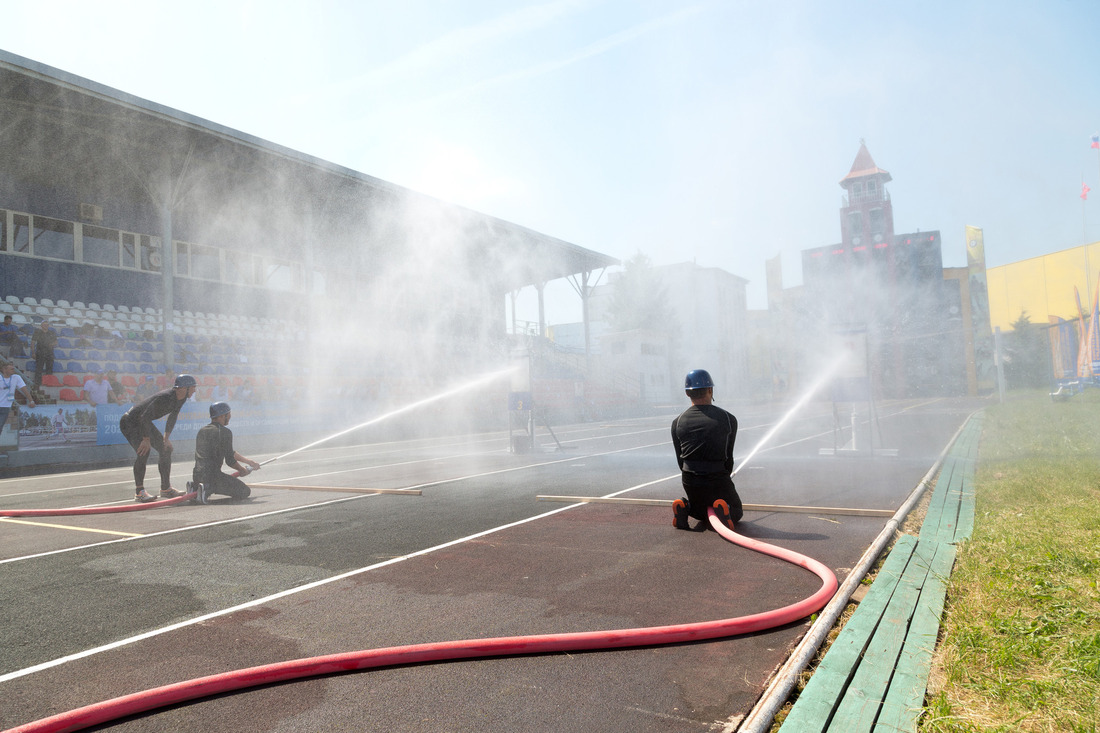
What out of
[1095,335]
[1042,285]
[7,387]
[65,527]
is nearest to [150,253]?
[7,387]

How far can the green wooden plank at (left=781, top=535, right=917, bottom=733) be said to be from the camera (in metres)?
2.36

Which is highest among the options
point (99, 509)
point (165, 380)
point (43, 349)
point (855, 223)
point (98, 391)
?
point (855, 223)

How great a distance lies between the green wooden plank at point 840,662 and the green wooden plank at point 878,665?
3 cm

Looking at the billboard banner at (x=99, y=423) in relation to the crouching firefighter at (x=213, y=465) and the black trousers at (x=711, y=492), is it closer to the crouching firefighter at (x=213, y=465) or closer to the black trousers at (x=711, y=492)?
the crouching firefighter at (x=213, y=465)

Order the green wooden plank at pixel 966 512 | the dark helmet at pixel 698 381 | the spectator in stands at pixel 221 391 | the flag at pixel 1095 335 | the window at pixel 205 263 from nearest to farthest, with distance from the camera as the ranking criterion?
the green wooden plank at pixel 966 512, the dark helmet at pixel 698 381, the spectator in stands at pixel 221 391, the window at pixel 205 263, the flag at pixel 1095 335

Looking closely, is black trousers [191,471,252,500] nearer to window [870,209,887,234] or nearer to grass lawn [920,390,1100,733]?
grass lawn [920,390,1100,733]

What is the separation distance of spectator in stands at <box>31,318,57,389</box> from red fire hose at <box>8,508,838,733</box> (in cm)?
1894

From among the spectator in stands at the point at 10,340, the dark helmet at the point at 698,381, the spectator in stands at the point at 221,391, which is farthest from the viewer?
the spectator in stands at the point at 221,391

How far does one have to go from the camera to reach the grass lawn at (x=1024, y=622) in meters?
2.31

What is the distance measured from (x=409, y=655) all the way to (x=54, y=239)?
24703 mm

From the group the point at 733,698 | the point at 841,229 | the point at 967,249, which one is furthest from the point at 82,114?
the point at 967,249

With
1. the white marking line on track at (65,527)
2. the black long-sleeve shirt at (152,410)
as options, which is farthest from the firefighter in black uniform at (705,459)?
the black long-sleeve shirt at (152,410)

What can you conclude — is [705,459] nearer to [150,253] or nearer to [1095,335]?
[150,253]

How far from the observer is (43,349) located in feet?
59.4
